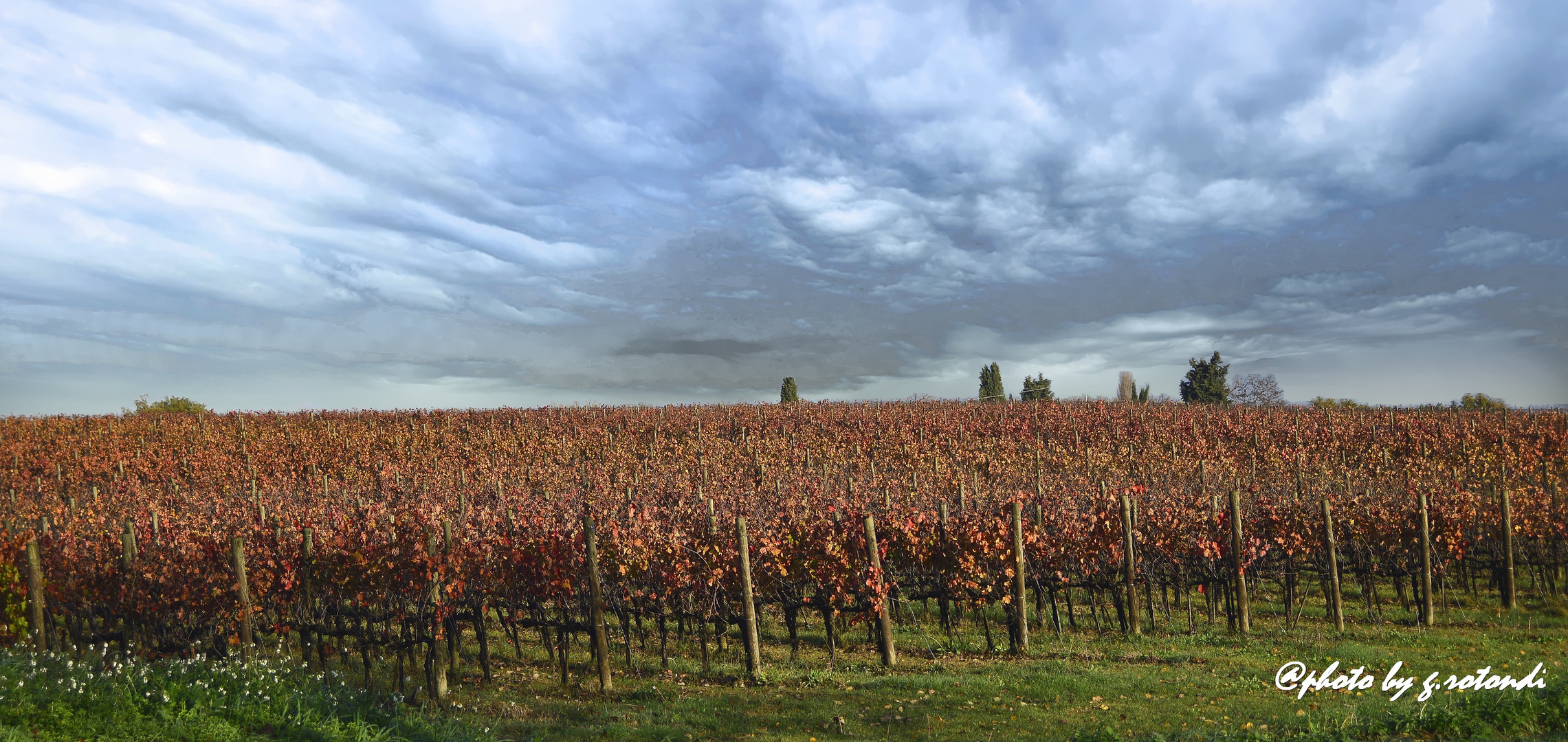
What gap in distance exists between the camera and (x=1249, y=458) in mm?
32156

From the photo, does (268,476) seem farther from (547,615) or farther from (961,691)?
(961,691)

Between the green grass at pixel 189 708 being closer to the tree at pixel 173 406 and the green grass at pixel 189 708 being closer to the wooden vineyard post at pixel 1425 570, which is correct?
the wooden vineyard post at pixel 1425 570

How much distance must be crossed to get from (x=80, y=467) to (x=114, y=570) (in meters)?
26.6

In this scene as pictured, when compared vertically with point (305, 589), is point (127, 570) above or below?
above

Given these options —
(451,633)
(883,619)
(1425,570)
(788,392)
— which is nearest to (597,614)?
(451,633)

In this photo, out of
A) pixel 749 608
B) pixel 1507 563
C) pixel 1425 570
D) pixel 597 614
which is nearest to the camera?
pixel 597 614

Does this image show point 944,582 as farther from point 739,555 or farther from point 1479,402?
point 1479,402

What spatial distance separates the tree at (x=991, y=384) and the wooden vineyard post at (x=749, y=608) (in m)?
44.8

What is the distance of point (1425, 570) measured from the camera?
16.0 m

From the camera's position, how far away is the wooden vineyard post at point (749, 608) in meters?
11.9

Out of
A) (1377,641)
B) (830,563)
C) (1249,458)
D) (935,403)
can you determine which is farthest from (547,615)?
(935,403)

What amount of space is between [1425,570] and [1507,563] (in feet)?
9.05

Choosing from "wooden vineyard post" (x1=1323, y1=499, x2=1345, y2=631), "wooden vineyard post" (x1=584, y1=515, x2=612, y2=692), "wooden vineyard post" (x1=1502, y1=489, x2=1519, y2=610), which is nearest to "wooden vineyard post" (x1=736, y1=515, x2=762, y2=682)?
"wooden vineyard post" (x1=584, y1=515, x2=612, y2=692)

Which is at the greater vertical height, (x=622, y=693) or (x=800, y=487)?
(x=800, y=487)
